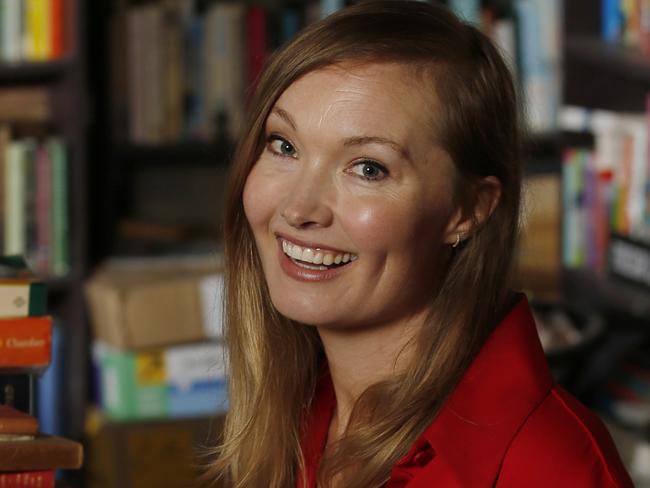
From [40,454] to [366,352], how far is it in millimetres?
401

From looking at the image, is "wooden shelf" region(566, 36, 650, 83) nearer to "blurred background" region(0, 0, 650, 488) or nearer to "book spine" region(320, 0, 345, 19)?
"blurred background" region(0, 0, 650, 488)

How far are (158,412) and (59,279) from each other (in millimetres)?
436

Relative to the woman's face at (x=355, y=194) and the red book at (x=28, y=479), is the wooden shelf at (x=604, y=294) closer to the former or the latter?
the woman's face at (x=355, y=194)

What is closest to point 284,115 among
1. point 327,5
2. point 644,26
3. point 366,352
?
point 366,352

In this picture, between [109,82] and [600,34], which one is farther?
[109,82]

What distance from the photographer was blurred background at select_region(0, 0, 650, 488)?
3000 millimetres

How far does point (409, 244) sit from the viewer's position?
145 cm

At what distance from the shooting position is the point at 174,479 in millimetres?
3402

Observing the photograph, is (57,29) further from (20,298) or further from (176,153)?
(20,298)

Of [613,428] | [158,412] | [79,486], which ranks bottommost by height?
[79,486]

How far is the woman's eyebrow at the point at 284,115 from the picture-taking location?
57.4 inches

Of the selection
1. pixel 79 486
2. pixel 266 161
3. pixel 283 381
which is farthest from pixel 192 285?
pixel 266 161

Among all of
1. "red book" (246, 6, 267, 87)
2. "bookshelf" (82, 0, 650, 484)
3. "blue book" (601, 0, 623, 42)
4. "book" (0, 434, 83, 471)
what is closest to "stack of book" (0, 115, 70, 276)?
"bookshelf" (82, 0, 650, 484)

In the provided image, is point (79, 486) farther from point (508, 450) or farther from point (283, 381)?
point (508, 450)
